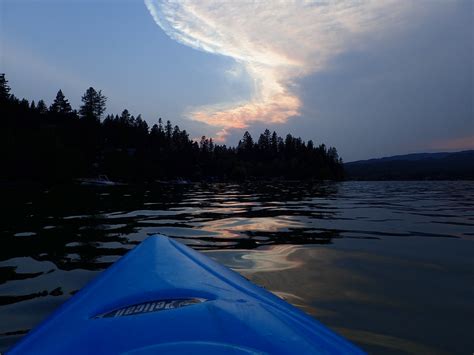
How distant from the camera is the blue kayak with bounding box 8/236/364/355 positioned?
1.41m

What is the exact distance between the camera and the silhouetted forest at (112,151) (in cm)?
4125

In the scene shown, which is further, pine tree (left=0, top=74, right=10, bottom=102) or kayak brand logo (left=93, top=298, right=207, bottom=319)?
pine tree (left=0, top=74, right=10, bottom=102)

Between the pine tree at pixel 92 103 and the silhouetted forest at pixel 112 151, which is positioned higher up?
the pine tree at pixel 92 103

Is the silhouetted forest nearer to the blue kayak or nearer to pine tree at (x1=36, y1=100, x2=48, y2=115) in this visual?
pine tree at (x1=36, y1=100, x2=48, y2=115)

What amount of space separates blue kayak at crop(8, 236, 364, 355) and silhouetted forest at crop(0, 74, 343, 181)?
43.9m

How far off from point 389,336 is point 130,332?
198 cm

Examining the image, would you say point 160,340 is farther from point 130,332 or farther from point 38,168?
point 38,168

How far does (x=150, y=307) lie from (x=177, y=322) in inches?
12.0

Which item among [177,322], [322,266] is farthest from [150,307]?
[322,266]

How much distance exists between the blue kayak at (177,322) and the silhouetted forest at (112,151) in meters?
43.9

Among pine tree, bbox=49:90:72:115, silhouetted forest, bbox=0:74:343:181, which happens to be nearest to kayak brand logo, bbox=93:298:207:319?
silhouetted forest, bbox=0:74:343:181

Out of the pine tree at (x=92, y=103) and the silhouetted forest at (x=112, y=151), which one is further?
the pine tree at (x=92, y=103)

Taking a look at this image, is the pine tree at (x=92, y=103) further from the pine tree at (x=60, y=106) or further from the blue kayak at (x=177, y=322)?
the blue kayak at (x=177, y=322)

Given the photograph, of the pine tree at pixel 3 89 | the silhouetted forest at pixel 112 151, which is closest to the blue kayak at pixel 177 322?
the silhouetted forest at pixel 112 151
